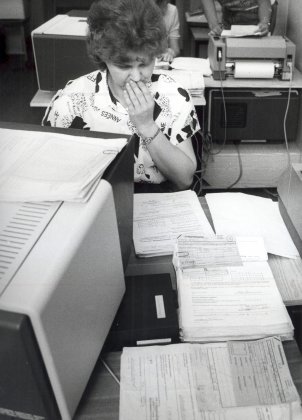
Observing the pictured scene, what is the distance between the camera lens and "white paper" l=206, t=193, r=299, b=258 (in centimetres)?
118

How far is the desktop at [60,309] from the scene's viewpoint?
1.99 feet

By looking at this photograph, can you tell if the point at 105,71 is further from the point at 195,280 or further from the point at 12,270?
the point at 12,270

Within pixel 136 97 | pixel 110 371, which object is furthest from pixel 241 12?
pixel 110 371

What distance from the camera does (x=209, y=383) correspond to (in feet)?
2.71

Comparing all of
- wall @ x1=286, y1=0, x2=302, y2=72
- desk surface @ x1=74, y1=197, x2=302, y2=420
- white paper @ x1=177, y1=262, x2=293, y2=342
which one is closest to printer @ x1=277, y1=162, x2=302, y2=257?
white paper @ x1=177, y1=262, x2=293, y2=342

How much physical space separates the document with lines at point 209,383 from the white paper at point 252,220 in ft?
1.07

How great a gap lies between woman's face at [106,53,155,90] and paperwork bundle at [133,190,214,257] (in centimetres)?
39

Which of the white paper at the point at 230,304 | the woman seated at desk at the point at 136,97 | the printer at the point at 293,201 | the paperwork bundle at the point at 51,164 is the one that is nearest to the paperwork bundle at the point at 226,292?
the white paper at the point at 230,304

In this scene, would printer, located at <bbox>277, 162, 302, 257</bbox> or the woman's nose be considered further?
the woman's nose

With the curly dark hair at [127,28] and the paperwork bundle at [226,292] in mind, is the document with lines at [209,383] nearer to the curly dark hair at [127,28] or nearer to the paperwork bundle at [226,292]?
the paperwork bundle at [226,292]

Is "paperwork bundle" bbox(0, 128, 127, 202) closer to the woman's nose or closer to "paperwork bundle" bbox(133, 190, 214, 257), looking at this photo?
"paperwork bundle" bbox(133, 190, 214, 257)

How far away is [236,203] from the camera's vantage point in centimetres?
136

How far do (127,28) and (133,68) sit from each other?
4.7 inches

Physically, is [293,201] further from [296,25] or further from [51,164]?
[296,25]
